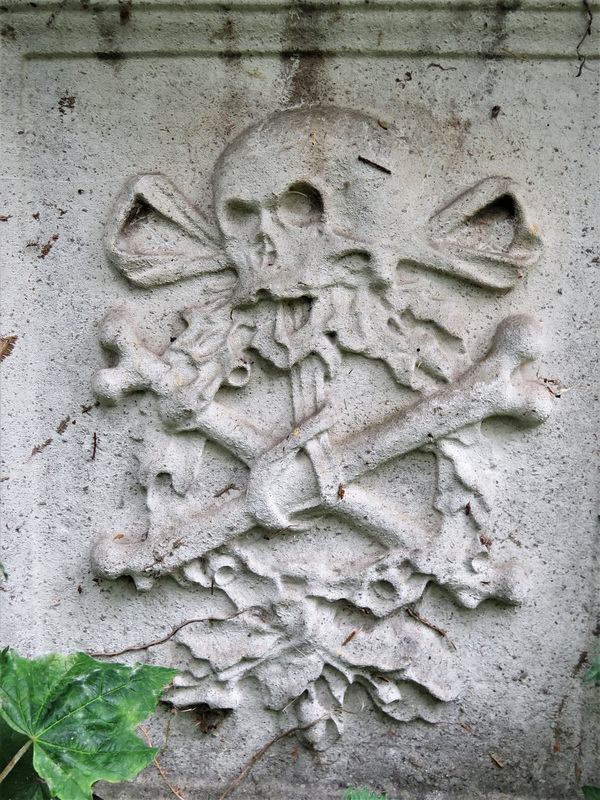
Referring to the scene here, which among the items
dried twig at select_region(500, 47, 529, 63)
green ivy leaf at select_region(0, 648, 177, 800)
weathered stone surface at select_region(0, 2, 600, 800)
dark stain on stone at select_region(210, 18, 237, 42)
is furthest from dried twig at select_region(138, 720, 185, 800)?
dried twig at select_region(500, 47, 529, 63)

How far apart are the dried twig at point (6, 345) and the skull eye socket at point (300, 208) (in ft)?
2.62

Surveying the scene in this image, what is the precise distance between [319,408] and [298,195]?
565 mm

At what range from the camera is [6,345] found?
1.87 m

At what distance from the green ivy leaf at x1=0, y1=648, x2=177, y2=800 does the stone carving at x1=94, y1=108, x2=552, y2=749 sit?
400 mm

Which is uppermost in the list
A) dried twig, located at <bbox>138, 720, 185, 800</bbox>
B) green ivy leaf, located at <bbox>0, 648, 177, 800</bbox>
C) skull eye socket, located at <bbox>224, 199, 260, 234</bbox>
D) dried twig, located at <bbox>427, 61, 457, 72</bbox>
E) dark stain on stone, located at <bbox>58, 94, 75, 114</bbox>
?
dried twig, located at <bbox>427, 61, 457, 72</bbox>

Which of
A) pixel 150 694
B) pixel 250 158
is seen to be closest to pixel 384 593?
pixel 150 694

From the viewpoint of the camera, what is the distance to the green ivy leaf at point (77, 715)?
1.36 m

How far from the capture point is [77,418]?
1892 millimetres

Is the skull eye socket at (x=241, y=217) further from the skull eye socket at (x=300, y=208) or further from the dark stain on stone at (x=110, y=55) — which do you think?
the dark stain on stone at (x=110, y=55)

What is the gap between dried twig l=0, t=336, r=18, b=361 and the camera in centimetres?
187

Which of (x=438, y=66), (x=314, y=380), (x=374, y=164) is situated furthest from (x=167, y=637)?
(x=438, y=66)

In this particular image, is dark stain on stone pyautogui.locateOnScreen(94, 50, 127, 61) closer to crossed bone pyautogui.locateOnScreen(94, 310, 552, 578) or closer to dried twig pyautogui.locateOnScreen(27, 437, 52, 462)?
crossed bone pyautogui.locateOnScreen(94, 310, 552, 578)

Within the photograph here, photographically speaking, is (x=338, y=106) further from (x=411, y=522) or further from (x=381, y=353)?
(x=411, y=522)

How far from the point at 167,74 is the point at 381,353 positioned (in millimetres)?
926
